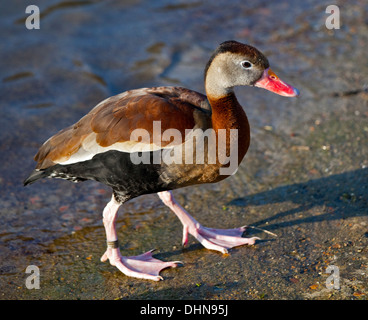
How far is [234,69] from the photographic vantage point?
16.0 feet

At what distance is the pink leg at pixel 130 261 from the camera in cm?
502

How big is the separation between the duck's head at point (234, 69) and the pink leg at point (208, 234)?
1.28 meters

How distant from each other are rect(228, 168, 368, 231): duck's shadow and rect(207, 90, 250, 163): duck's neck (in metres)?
1.14

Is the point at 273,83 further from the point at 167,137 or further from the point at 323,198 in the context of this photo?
the point at 323,198

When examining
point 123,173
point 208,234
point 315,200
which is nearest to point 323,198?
point 315,200

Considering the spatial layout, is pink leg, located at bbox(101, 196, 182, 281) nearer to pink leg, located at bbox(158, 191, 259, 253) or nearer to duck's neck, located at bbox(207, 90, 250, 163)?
pink leg, located at bbox(158, 191, 259, 253)

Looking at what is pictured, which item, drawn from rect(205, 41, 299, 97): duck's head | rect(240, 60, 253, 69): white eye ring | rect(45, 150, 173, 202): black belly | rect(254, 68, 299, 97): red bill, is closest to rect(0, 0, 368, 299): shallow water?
rect(45, 150, 173, 202): black belly

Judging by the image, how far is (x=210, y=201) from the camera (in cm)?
617

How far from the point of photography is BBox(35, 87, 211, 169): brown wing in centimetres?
482

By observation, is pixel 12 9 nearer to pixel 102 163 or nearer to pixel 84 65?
pixel 84 65

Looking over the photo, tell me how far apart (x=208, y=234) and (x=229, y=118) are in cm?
127

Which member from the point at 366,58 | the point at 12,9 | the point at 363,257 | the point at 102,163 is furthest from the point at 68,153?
the point at 12,9

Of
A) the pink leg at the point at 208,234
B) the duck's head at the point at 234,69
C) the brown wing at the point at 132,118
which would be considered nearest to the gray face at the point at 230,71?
the duck's head at the point at 234,69

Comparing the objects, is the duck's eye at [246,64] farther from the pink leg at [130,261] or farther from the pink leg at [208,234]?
the pink leg at [130,261]
